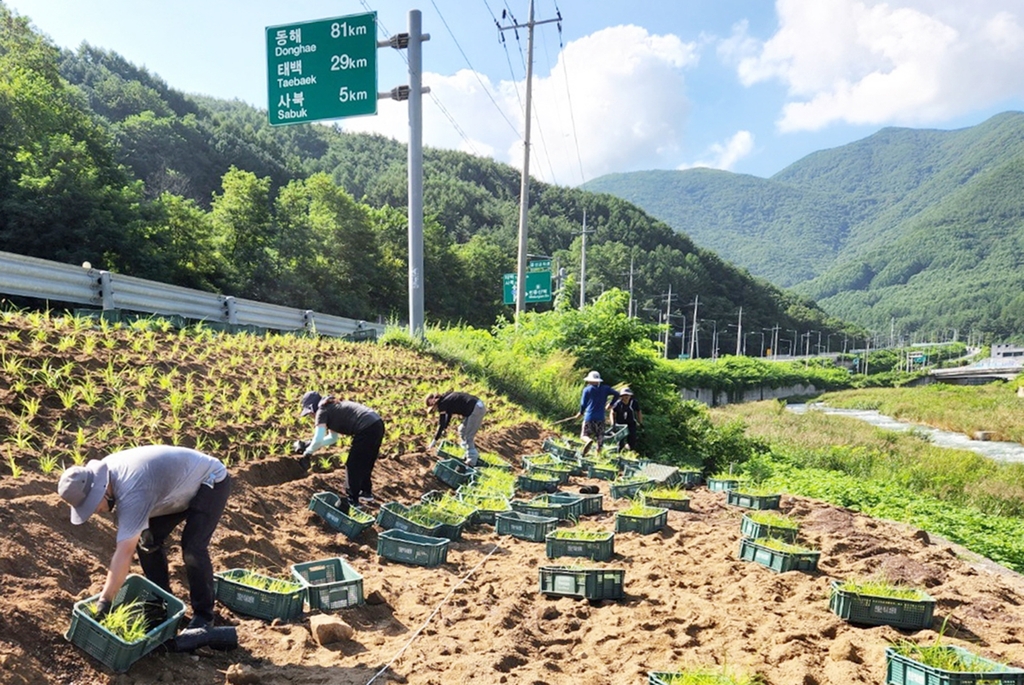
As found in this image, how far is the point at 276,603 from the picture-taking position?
15.4 feet

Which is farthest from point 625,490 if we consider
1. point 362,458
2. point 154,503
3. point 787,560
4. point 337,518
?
point 154,503

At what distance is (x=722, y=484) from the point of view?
1127 centimetres

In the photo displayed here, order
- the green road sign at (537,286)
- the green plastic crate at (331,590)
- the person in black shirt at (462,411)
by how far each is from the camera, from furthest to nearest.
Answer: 1. the green road sign at (537,286)
2. the person in black shirt at (462,411)
3. the green plastic crate at (331,590)

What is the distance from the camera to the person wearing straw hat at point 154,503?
368cm

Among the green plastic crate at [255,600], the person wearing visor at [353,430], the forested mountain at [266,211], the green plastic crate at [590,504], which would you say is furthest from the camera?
the forested mountain at [266,211]

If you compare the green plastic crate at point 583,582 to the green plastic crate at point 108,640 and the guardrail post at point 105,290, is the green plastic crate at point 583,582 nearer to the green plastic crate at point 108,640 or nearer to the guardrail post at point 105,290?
the green plastic crate at point 108,640

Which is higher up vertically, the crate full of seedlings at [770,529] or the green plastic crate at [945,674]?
the green plastic crate at [945,674]

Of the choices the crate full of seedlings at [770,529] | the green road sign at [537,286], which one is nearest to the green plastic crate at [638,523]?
the crate full of seedlings at [770,529]

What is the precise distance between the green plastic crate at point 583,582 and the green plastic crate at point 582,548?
96cm

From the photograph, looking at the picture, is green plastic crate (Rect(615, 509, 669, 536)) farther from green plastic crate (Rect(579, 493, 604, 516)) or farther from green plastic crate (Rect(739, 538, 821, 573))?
green plastic crate (Rect(739, 538, 821, 573))

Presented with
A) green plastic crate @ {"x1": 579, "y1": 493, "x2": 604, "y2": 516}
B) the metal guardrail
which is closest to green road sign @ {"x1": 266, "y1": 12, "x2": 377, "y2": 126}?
the metal guardrail

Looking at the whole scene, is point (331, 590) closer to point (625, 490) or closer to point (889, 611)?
point (889, 611)

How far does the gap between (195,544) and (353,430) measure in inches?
113

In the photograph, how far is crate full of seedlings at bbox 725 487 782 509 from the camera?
31.4 ft
